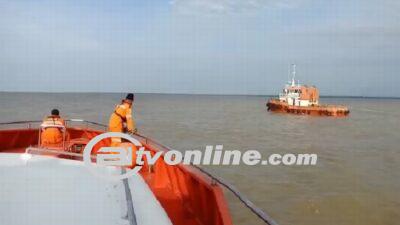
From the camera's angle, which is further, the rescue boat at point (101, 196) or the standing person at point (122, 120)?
the standing person at point (122, 120)

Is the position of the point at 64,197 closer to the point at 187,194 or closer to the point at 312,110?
the point at 187,194

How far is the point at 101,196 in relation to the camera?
4.40 m

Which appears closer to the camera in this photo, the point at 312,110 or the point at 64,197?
the point at 64,197

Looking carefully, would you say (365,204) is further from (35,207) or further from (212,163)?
(35,207)

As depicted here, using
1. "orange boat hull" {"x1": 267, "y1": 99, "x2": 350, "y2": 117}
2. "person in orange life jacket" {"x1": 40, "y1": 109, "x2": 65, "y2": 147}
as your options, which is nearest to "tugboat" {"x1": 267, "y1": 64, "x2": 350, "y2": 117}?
"orange boat hull" {"x1": 267, "y1": 99, "x2": 350, "y2": 117}

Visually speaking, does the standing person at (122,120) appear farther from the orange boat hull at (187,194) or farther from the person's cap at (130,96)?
the orange boat hull at (187,194)

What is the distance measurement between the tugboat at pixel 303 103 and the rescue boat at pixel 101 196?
175 ft

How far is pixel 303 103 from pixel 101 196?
57479 mm

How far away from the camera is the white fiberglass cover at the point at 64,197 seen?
3.70 meters

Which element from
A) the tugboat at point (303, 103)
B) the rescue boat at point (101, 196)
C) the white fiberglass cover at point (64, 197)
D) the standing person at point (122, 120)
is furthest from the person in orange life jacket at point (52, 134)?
the tugboat at point (303, 103)

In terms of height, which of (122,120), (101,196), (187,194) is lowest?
(187,194)

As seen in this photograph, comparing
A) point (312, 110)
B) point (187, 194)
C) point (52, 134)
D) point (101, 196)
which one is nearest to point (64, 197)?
point (101, 196)

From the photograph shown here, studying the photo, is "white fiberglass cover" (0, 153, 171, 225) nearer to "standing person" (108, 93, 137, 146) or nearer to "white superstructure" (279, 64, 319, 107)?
"standing person" (108, 93, 137, 146)

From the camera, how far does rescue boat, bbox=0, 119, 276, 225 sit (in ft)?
12.2
